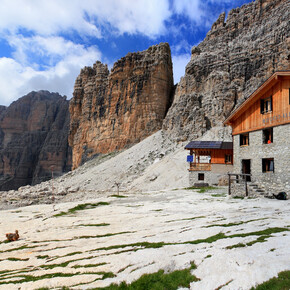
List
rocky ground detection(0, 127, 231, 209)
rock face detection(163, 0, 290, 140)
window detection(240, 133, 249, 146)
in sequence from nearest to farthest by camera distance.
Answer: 1. window detection(240, 133, 249, 146)
2. rocky ground detection(0, 127, 231, 209)
3. rock face detection(163, 0, 290, 140)

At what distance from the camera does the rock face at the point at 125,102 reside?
7344 cm

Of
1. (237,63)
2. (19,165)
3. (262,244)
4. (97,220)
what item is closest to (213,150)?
(97,220)

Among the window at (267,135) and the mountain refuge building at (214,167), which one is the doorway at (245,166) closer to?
the window at (267,135)

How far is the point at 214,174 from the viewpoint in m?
30.9

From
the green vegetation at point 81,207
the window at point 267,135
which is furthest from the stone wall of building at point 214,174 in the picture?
the green vegetation at point 81,207

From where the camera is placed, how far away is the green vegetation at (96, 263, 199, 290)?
562cm

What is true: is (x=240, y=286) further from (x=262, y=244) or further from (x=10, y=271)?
(x=10, y=271)

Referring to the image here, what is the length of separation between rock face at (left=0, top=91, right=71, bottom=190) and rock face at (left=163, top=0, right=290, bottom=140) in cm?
7875

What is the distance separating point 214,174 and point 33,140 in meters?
121

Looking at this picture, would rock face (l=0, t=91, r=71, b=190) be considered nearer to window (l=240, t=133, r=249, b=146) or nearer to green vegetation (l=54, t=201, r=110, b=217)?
green vegetation (l=54, t=201, r=110, b=217)

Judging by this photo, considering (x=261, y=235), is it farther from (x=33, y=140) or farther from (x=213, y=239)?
(x=33, y=140)

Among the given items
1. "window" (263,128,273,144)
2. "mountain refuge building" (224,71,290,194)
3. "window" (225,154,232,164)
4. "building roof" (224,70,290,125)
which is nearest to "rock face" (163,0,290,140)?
"window" (225,154,232,164)

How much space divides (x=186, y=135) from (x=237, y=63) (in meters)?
22.8

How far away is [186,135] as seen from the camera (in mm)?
54688
